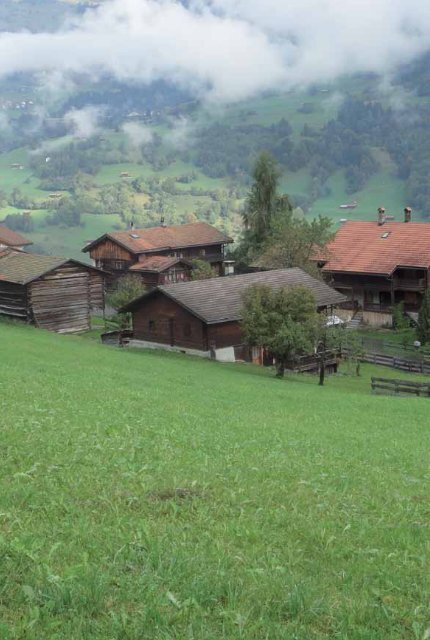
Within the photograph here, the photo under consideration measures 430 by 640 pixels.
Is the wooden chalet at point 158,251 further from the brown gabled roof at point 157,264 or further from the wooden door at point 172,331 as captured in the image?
the wooden door at point 172,331

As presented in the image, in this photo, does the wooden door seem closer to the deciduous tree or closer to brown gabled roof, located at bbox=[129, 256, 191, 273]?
the deciduous tree

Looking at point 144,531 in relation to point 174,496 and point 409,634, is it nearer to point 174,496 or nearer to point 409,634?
point 174,496

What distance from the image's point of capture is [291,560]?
8727 mm

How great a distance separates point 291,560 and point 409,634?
1914 mm

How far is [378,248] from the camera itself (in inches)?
2918

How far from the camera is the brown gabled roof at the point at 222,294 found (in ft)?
160

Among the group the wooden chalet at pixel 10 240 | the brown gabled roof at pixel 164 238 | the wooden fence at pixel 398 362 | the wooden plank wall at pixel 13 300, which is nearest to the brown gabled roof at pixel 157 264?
the brown gabled roof at pixel 164 238

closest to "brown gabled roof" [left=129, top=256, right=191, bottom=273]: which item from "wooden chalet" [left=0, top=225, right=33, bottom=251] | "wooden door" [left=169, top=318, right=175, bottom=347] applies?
"wooden chalet" [left=0, top=225, right=33, bottom=251]

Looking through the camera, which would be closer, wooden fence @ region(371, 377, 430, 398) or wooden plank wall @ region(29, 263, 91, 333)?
wooden fence @ region(371, 377, 430, 398)

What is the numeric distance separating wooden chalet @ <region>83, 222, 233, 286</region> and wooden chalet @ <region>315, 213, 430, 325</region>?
1953 cm

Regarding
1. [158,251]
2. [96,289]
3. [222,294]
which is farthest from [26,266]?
[158,251]

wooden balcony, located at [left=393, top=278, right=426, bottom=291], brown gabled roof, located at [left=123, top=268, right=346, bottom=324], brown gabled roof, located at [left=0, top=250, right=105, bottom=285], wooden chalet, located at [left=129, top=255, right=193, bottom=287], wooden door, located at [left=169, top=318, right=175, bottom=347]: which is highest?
wooden chalet, located at [left=129, top=255, right=193, bottom=287]

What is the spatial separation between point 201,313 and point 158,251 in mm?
48102

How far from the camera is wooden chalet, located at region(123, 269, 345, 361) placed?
162 ft
